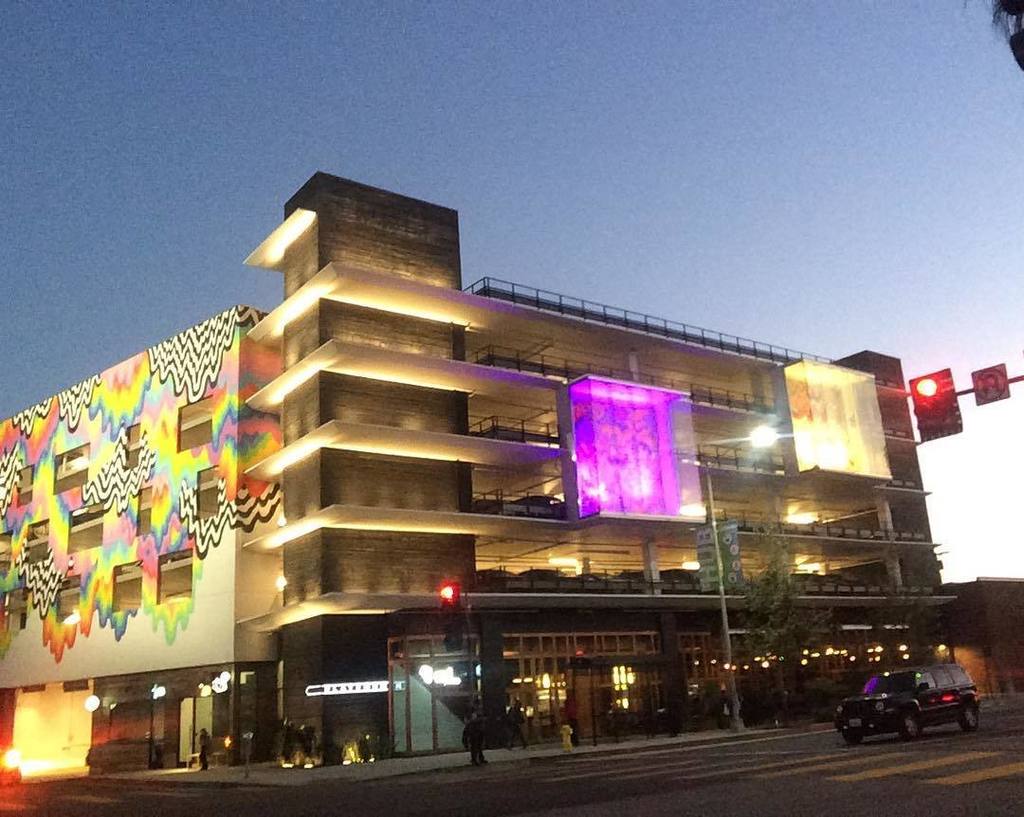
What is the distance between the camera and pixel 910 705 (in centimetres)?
2422

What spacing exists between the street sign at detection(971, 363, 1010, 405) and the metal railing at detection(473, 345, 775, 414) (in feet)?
111

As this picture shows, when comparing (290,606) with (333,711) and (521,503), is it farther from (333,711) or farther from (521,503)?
(521,503)

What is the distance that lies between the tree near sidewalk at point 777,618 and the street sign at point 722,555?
6.18 metres

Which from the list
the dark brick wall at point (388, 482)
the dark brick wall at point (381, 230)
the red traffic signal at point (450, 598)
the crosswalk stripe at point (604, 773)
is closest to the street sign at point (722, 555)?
the dark brick wall at point (388, 482)

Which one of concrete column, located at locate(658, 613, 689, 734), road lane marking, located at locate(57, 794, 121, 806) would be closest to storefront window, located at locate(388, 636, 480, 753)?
concrete column, located at locate(658, 613, 689, 734)

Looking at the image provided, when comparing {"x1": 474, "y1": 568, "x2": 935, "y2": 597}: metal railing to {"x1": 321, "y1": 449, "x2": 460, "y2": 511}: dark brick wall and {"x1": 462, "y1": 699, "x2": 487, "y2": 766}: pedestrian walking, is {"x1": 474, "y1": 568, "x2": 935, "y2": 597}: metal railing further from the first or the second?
{"x1": 462, "y1": 699, "x2": 487, "y2": 766}: pedestrian walking

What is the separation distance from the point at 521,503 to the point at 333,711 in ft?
43.2

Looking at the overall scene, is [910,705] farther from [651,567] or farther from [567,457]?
[651,567]

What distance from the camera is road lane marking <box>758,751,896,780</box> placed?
57.8 ft

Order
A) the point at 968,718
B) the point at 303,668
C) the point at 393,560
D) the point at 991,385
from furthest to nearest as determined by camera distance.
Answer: the point at 393,560 → the point at 303,668 → the point at 968,718 → the point at 991,385

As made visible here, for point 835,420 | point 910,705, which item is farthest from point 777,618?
point 910,705

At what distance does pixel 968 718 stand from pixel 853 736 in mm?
3265

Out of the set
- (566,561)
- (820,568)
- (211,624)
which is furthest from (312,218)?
(820,568)

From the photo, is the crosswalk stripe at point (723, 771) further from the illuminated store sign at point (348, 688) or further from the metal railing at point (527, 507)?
the metal railing at point (527, 507)
